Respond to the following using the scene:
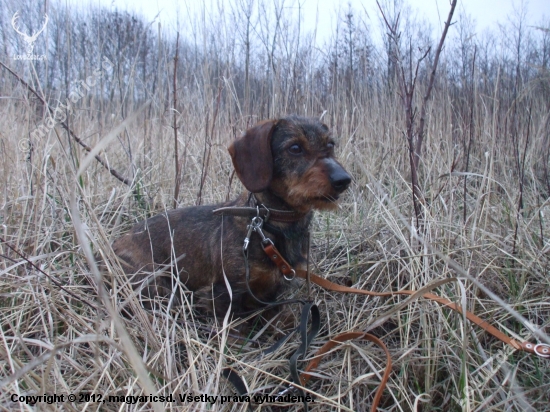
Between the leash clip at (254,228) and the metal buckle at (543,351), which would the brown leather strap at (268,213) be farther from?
the metal buckle at (543,351)

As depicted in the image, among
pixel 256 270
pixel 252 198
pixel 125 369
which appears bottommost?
pixel 125 369

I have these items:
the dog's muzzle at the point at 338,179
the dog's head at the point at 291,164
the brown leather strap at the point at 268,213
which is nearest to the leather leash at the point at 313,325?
the brown leather strap at the point at 268,213

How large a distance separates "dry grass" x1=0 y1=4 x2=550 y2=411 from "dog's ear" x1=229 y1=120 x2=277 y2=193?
493 millimetres

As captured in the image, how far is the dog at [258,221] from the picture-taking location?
2.08 m

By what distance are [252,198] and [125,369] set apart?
109cm

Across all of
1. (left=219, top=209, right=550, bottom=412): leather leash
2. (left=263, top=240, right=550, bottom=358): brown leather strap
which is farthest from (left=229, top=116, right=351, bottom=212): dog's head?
(left=263, top=240, right=550, bottom=358): brown leather strap

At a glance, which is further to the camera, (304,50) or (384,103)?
(384,103)

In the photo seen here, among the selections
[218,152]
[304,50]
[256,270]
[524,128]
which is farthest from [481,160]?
[256,270]

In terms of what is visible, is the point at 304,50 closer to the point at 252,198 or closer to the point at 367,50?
the point at 367,50

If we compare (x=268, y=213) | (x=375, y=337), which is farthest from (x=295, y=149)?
(x=375, y=337)

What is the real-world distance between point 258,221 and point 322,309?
64 cm

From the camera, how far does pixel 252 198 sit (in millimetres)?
2314

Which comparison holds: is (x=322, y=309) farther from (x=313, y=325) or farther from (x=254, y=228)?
(x=254, y=228)

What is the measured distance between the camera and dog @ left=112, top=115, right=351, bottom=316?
6.84 feet
